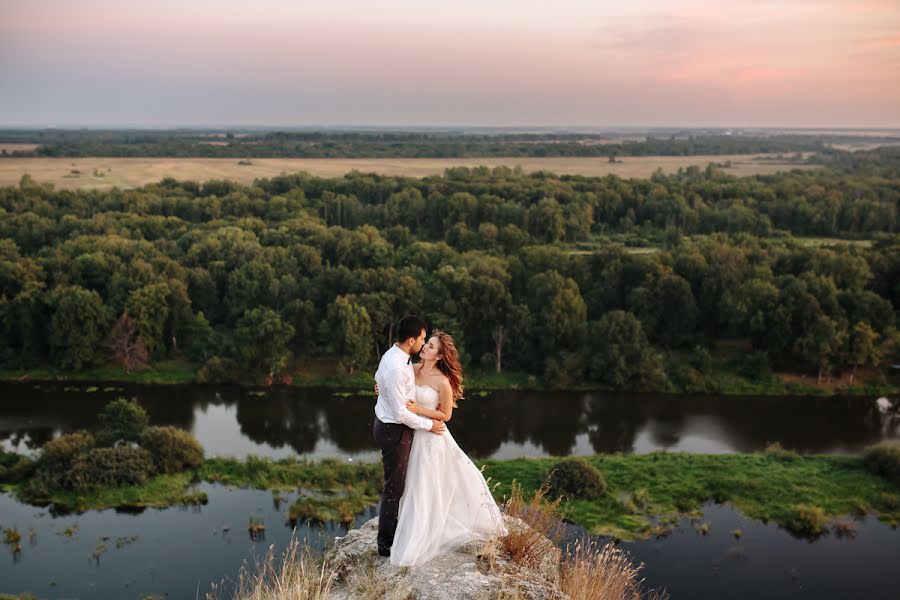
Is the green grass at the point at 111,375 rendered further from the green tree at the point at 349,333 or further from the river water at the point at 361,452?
the green tree at the point at 349,333

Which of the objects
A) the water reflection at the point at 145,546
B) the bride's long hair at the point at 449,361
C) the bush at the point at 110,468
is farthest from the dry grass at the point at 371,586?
the bush at the point at 110,468

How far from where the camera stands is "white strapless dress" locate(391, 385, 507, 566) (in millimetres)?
7289

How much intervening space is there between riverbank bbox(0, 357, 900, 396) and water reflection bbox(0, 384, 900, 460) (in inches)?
20.4

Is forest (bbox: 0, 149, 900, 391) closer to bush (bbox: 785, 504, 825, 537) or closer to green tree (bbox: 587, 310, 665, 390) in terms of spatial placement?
green tree (bbox: 587, 310, 665, 390)

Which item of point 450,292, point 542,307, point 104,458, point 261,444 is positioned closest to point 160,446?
point 104,458

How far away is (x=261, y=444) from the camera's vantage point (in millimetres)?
27406

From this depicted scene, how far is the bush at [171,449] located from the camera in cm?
2339

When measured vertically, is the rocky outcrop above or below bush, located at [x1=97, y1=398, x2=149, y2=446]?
above

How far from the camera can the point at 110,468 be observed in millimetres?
22391

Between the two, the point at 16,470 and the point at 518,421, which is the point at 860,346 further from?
the point at 16,470

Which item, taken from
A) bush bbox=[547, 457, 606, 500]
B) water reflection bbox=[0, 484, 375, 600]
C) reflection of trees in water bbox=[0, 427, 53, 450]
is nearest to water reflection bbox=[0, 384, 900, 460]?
reflection of trees in water bbox=[0, 427, 53, 450]

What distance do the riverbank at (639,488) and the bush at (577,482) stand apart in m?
0.25

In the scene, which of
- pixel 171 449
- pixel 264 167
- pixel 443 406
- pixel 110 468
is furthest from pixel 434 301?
pixel 264 167

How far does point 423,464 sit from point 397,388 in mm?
972
